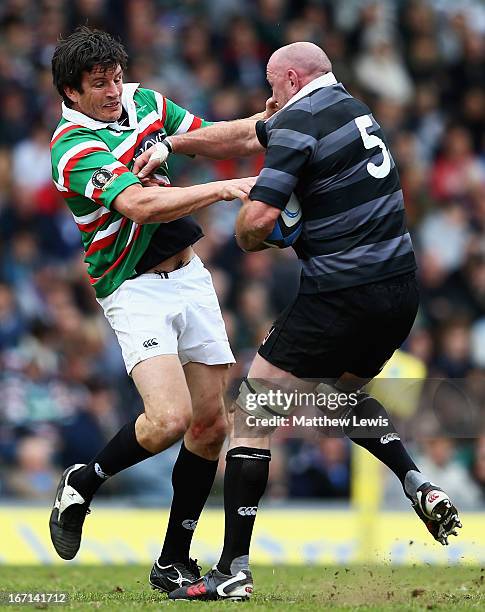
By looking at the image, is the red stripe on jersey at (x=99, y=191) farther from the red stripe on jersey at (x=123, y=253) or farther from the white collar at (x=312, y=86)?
the white collar at (x=312, y=86)

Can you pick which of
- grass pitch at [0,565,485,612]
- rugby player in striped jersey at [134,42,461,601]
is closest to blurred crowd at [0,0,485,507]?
grass pitch at [0,565,485,612]

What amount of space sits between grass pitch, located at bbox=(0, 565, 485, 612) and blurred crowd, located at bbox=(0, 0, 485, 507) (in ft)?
4.93

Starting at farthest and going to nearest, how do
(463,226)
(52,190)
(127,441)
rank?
(463,226) → (52,190) → (127,441)

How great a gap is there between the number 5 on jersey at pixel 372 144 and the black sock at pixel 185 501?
1889 millimetres

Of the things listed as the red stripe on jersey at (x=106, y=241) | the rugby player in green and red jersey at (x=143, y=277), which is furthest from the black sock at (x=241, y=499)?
the red stripe on jersey at (x=106, y=241)

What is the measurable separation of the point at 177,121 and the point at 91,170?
0.93 metres

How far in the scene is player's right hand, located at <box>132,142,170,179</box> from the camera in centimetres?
640

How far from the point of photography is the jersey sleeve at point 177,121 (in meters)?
6.98

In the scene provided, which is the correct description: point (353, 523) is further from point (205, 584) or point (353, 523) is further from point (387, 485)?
point (205, 584)

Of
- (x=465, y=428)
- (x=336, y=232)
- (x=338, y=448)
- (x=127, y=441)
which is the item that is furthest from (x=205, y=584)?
(x=338, y=448)

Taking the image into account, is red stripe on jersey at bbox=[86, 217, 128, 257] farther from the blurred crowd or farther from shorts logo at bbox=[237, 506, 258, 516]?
the blurred crowd

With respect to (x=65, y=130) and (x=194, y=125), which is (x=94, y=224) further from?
(x=194, y=125)

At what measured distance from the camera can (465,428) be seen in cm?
859

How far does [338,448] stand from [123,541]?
2068 mm
